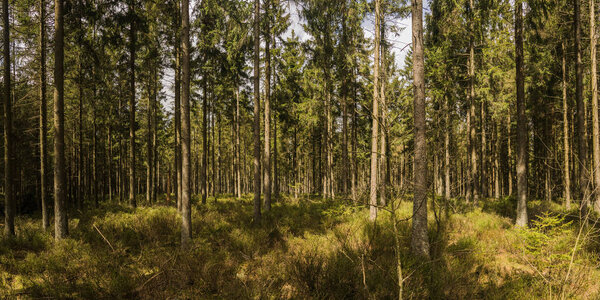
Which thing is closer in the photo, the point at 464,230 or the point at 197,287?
the point at 197,287

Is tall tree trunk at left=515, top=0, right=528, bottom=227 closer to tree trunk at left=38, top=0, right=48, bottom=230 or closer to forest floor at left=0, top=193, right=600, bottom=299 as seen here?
forest floor at left=0, top=193, right=600, bottom=299

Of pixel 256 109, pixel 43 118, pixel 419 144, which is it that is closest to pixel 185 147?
pixel 256 109

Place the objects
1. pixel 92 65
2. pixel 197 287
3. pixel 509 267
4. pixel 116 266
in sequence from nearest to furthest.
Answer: pixel 197 287 < pixel 116 266 < pixel 509 267 < pixel 92 65

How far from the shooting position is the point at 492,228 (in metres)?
9.33

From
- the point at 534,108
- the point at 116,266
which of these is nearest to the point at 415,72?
the point at 116,266

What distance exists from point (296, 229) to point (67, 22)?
12576 mm

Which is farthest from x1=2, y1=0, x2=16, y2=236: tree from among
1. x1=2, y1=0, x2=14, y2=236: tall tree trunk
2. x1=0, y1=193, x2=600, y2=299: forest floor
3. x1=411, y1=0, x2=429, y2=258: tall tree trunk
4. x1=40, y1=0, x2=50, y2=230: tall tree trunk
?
x1=411, y1=0, x2=429, y2=258: tall tree trunk

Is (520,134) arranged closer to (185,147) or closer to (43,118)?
(185,147)

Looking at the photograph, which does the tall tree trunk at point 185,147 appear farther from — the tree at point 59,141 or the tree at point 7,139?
the tree at point 7,139

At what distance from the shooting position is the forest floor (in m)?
4.93

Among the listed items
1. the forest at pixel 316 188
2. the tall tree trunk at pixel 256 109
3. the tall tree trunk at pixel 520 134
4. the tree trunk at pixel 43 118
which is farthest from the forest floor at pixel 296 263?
the tall tree trunk at pixel 256 109

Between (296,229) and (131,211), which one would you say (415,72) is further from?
(131,211)

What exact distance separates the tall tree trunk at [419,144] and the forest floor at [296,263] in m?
0.57

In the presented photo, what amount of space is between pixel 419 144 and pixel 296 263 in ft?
13.6
